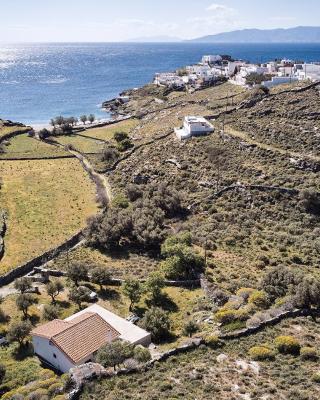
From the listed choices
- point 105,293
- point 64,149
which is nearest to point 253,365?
point 105,293

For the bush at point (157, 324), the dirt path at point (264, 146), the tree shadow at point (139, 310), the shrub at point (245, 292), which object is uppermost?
the dirt path at point (264, 146)

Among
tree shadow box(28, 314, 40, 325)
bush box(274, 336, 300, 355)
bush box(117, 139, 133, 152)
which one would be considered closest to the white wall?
tree shadow box(28, 314, 40, 325)

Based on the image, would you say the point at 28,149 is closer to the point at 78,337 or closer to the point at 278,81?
the point at 278,81

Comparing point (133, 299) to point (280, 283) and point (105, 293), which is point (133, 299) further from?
point (280, 283)

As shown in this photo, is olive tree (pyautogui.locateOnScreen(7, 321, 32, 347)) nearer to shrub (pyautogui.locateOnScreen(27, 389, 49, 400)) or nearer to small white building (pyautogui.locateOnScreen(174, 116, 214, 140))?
shrub (pyautogui.locateOnScreen(27, 389, 49, 400))

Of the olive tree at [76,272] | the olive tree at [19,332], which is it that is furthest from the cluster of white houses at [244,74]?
the olive tree at [19,332]

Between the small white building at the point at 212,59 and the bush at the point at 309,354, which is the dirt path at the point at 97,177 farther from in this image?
the small white building at the point at 212,59
